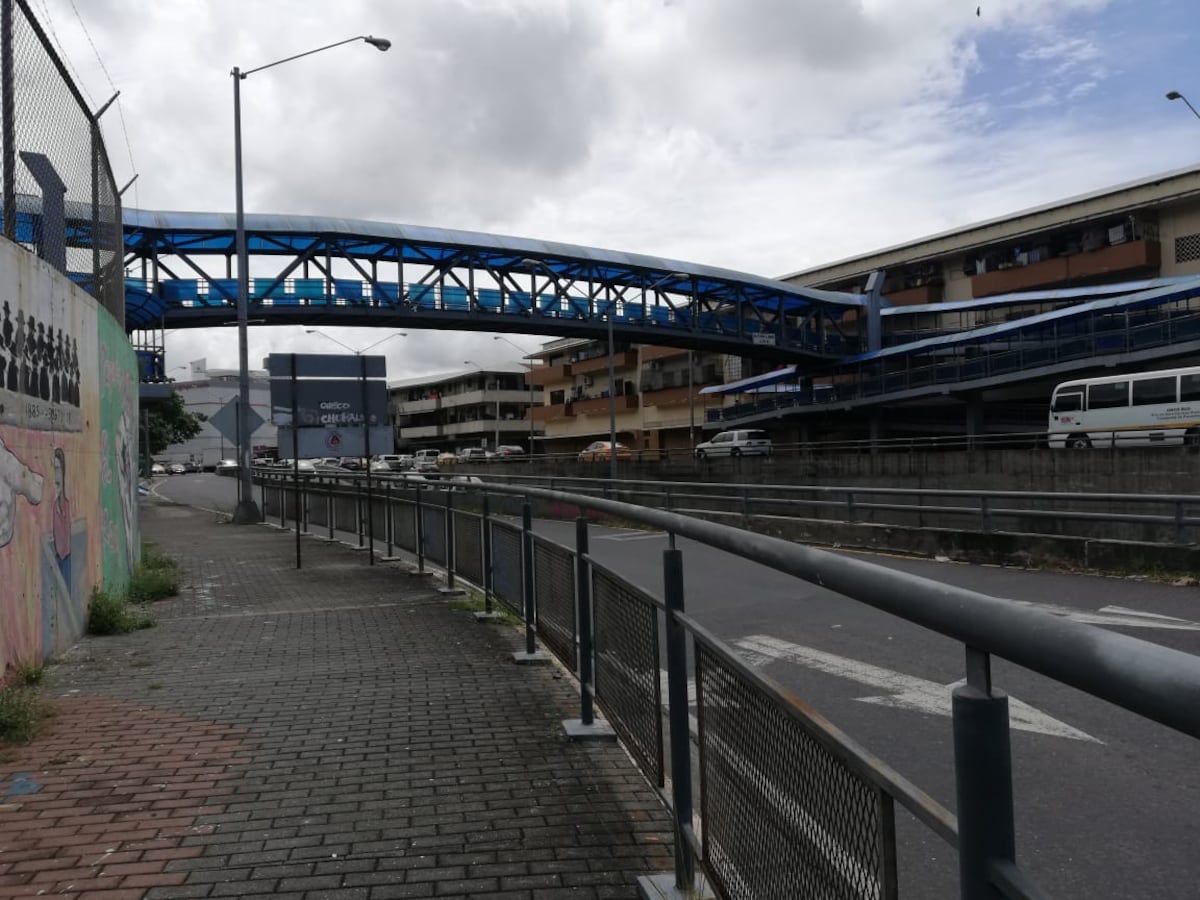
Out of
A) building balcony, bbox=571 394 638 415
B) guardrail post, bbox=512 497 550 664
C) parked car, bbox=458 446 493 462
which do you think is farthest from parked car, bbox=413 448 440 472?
guardrail post, bbox=512 497 550 664

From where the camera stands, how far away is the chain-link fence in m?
6.16

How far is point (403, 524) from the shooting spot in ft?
42.7

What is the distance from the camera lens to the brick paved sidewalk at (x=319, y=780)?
3.53 m

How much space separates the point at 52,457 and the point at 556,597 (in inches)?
150

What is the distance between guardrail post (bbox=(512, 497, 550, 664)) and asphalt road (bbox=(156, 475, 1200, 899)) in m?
0.29

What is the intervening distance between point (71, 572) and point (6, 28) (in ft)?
12.4

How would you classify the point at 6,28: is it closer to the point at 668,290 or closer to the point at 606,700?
the point at 606,700

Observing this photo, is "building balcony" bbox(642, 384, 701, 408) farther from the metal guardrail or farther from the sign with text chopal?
the sign with text chopal

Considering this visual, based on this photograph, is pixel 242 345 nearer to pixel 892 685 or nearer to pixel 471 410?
pixel 892 685

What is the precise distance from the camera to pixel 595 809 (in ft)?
13.5

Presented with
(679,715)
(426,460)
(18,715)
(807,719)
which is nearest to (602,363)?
(426,460)

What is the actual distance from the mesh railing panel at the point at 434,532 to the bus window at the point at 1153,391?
88.1ft

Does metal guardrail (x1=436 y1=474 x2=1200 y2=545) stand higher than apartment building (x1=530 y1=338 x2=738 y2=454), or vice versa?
apartment building (x1=530 y1=338 x2=738 y2=454)

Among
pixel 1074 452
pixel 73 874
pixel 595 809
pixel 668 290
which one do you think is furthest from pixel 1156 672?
pixel 668 290
